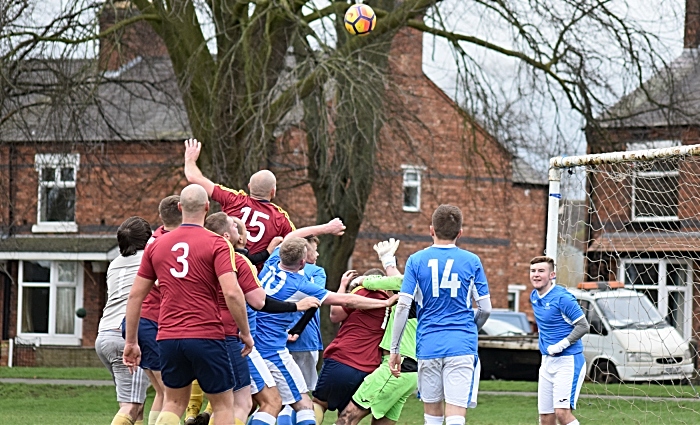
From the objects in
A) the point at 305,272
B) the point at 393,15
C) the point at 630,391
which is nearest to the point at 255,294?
the point at 305,272

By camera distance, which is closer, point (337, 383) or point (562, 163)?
point (337, 383)

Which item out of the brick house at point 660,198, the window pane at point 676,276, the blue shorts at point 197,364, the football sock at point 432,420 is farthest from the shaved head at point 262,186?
the window pane at point 676,276

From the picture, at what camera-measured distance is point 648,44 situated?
1859 centimetres

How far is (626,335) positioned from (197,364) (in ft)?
52.0

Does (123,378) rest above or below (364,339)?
below

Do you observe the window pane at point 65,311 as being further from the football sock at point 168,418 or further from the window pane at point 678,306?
the football sock at point 168,418

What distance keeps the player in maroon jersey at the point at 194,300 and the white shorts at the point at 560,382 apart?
364 centimetres

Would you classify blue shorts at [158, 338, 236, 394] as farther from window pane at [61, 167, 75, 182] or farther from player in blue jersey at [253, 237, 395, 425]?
window pane at [61, 167, 75, 182]

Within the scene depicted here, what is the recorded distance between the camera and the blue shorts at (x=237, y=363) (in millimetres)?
8023

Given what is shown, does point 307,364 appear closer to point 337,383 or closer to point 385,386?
point 337,383

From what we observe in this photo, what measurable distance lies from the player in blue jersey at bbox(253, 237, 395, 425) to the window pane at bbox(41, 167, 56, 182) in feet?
31.8

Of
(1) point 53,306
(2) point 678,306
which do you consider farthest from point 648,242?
(1) point 53,306

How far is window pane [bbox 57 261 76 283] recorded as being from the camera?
3525 cm

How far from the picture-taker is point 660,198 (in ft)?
56.0
